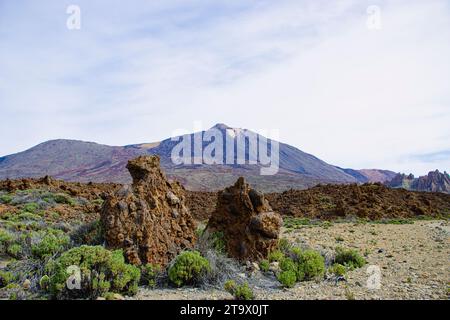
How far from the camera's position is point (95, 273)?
6523mm

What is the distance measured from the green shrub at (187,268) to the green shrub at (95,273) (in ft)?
2.02

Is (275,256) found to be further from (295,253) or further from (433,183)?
(433,183)

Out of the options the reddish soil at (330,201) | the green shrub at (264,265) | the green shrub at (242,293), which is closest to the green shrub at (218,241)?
the green shrub at (264,265)

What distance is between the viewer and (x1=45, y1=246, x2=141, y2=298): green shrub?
6398 millimetres

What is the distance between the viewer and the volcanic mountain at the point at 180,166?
3209 inches

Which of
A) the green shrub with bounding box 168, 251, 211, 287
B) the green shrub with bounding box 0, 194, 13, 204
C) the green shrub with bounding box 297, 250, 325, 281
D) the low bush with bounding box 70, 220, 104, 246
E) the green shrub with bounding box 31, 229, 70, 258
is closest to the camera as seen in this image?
the green shrub with bounding box 168, 251, 211, 287

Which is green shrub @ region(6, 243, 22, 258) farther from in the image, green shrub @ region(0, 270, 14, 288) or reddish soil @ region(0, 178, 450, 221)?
reddish soil @ region(0, 178, 450, 221)

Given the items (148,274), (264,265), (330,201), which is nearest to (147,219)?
(148,274)

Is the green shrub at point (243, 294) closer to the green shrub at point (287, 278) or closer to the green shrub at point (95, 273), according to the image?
the green shrub at point (287, 278)

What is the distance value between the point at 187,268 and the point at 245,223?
222 centimetres

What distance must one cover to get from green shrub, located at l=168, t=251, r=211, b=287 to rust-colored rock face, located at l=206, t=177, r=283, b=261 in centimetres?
155

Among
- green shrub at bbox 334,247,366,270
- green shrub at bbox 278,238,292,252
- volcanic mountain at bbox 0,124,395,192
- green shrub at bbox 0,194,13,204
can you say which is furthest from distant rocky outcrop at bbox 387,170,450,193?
green shrub at bbox 278,238,292,252

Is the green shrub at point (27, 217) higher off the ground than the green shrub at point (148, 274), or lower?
higher
